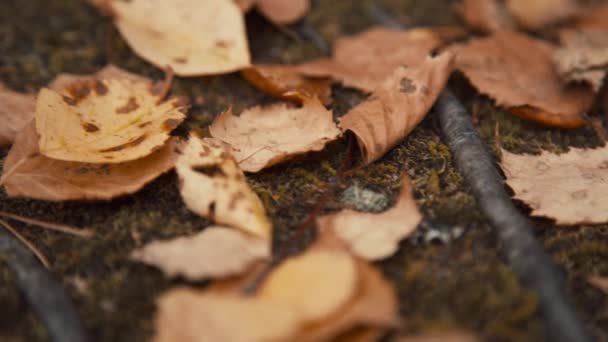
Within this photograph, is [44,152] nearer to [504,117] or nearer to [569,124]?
[504,117]

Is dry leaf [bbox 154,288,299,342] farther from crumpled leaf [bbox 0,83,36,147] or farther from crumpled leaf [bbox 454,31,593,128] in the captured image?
crumpled leaf [bbox 454,31,593,128]

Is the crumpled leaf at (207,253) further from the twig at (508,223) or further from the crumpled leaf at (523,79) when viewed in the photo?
the crumpled leaf at (523,79)

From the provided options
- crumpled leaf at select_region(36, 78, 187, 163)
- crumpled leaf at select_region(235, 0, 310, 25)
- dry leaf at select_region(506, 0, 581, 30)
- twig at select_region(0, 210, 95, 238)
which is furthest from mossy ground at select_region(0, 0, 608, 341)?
dry leaf at select_region(506, 0, 581, 30)

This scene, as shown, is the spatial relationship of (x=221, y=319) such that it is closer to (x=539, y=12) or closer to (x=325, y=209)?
(x=325, y=209)

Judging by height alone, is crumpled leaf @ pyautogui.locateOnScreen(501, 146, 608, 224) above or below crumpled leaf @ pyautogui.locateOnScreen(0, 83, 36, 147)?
above

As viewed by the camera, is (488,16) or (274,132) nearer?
(274,132)

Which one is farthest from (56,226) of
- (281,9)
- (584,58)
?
(584,58)

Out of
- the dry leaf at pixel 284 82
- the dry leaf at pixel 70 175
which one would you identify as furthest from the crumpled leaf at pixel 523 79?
the dry leaf at pixel 70 175
